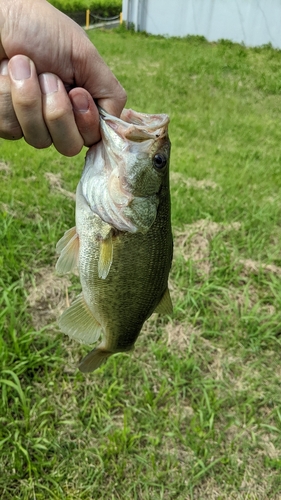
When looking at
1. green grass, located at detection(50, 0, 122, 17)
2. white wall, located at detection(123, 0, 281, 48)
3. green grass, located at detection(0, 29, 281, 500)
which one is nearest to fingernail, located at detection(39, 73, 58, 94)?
green grass, located at detection(0, 29, 281, 500)

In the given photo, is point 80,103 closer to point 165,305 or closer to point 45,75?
point 45,75

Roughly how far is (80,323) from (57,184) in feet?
10.4

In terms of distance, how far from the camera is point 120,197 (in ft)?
5.10

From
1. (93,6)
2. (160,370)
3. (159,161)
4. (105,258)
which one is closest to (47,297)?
(160,370)

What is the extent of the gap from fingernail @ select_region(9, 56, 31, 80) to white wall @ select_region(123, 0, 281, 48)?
46.8 feet

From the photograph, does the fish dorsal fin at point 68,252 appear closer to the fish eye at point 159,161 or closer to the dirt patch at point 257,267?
the fish eye at point 159,161

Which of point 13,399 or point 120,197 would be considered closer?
point 120,197

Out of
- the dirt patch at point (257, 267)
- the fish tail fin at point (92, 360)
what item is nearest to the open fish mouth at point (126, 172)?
the fish tail fin at point (92, 360)

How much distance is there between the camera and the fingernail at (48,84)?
4.70ft

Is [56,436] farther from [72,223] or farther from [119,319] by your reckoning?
[72,223]

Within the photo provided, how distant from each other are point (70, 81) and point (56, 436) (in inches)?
78.0

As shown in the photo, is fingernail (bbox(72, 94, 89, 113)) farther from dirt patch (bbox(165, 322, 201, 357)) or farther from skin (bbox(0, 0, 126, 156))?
dirt patch (bbox(165, 322, 201, 357))

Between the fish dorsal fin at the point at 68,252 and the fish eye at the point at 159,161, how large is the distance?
0.38m

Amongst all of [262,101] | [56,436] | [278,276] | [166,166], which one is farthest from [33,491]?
[262,101]
